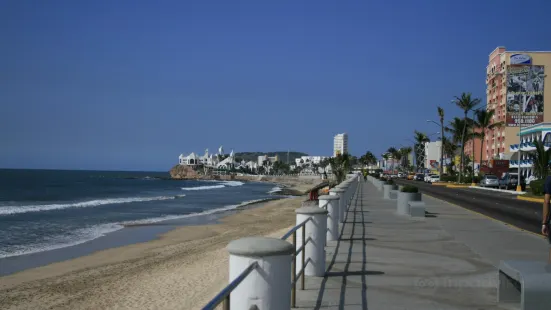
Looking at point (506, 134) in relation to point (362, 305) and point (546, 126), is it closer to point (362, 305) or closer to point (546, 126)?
point (546, 126)

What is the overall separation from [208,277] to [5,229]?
20057 mm

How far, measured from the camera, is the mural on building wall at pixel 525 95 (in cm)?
9656

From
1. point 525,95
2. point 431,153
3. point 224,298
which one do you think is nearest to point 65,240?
point 224,298

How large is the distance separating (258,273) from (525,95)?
103688 millimetres

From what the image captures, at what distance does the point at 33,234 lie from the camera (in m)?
27.1

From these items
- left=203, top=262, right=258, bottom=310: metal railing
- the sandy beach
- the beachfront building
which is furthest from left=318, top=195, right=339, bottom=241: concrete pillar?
the beachfront building

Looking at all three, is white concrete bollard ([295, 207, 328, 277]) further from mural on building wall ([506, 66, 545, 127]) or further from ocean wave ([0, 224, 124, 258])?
mural on building wall ([506, 66, 545, 127])

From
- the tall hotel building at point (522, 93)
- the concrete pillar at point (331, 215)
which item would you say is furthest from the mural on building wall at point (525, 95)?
the concrete pillar at point (331, 215)

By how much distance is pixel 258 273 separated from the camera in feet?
15.3

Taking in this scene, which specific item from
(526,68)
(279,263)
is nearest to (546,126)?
(526,68)

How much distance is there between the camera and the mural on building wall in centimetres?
9656

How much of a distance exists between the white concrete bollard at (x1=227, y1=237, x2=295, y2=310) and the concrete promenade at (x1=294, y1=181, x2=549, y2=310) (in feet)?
6.59

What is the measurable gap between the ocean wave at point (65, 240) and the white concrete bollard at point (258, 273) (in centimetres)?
1819

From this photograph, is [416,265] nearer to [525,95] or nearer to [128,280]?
[128,280]
